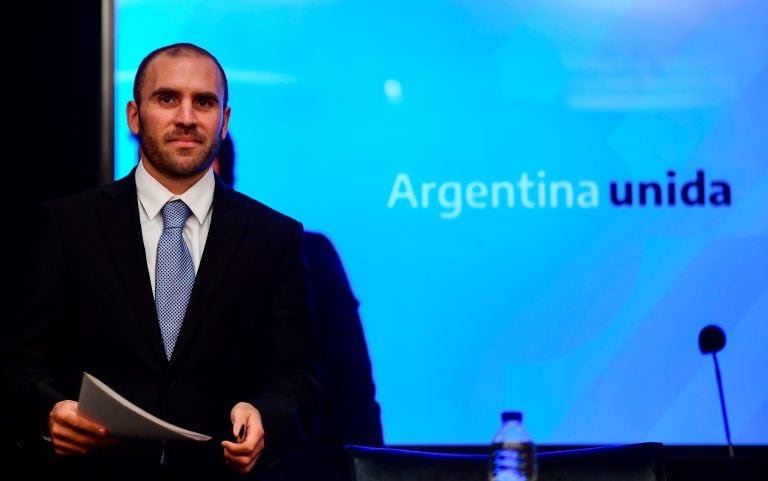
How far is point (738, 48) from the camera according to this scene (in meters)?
3.66

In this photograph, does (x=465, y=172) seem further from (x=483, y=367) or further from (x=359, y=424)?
(x=359, y=424)

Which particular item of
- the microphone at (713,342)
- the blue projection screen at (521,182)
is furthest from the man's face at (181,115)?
the microphone at (713,342)

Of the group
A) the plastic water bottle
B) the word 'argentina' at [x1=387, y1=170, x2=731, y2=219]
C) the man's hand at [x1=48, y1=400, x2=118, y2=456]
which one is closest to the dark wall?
the word 'argentina' at [x1=387, y1=170, x2=731, y2=219]

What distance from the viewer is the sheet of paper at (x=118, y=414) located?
213cm

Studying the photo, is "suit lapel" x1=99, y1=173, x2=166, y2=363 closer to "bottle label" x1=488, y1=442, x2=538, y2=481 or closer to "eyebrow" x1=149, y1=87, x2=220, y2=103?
"eyebrow" x1=149, y1=87, x2=220, y2=103

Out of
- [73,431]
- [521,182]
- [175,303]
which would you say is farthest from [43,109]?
[73,431]

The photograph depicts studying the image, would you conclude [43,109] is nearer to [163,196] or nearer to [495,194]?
[163,196]

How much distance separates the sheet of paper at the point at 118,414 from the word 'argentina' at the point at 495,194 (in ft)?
5.28

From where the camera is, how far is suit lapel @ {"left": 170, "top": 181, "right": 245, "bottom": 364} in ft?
8.77

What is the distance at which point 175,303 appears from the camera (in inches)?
107

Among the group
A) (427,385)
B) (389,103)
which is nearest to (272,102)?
(389,103)

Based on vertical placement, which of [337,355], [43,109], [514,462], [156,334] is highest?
[43,109]

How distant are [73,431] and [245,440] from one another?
35cm

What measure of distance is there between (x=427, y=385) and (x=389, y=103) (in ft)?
3.03
